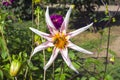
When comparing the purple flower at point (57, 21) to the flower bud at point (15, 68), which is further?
the purple flower at point (57, 21)

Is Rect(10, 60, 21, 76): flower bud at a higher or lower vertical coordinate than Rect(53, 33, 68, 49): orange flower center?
lower

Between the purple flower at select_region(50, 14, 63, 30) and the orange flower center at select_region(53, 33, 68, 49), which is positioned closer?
the orange flower center at select_region(53, 33, 68, 49)

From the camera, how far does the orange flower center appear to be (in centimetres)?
111

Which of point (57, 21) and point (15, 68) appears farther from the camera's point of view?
point (57, 21)

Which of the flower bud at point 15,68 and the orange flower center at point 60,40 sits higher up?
the orange flower center at point 60,40

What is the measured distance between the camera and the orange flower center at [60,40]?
1112 mm

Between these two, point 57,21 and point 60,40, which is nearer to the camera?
point 60,40

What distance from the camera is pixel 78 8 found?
763 centimetres

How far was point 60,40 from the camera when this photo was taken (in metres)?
1.13

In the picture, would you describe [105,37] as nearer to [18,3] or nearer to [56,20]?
[18,3]

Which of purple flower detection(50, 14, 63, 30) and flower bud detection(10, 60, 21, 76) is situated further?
purple flower detection(50, 14, 63, 30)

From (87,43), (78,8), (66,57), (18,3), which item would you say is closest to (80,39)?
(87,43)

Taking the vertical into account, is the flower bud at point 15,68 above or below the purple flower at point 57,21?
below

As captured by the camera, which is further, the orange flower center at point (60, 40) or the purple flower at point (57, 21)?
the purple flower at point (57, 21)
